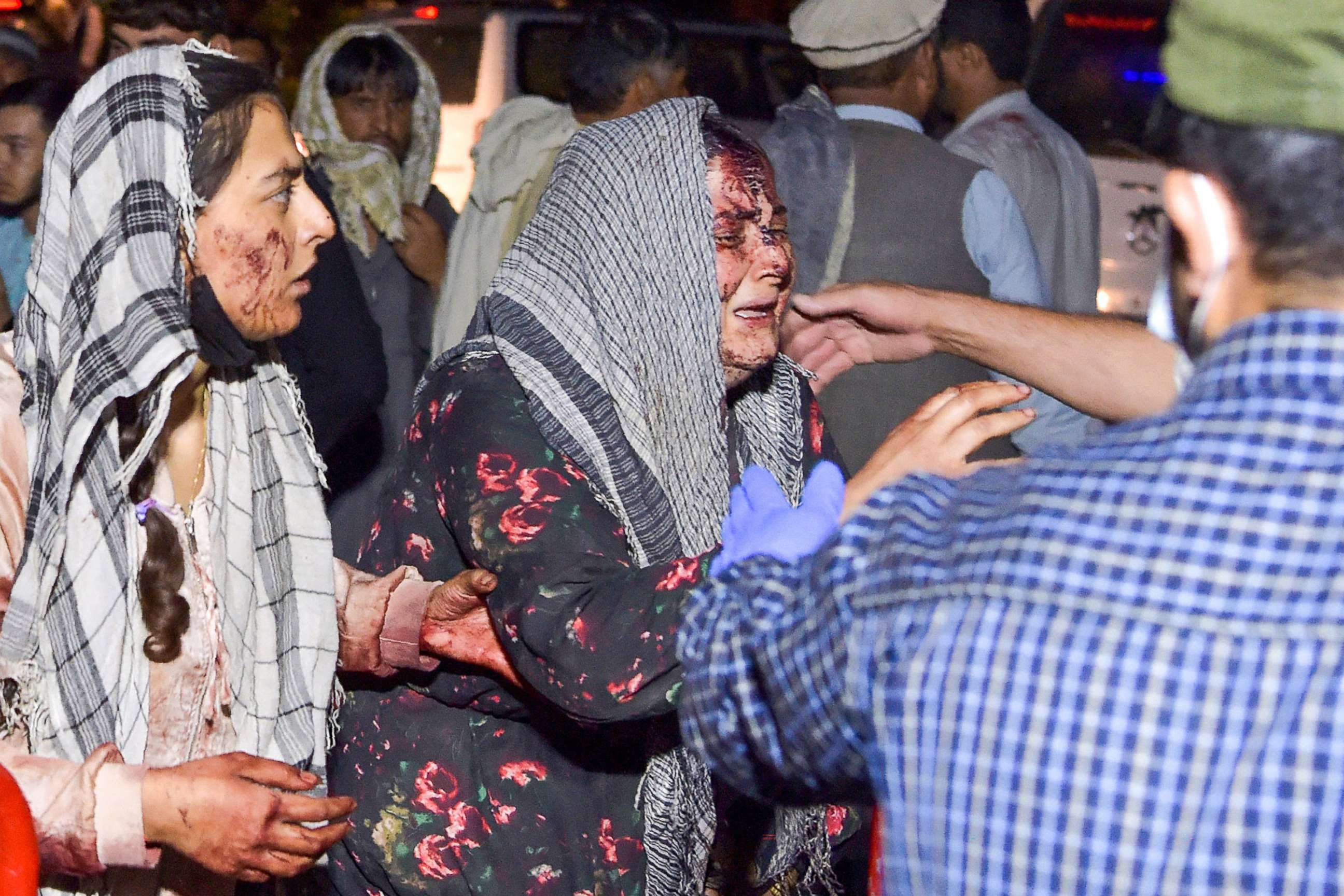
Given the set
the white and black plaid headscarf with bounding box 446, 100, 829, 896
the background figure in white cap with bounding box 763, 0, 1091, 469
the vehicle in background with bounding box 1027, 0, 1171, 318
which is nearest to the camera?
the white and black plaid headscarf with bounding box 446, 100, 829, 896

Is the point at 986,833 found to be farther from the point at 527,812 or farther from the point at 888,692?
the point at 527,812

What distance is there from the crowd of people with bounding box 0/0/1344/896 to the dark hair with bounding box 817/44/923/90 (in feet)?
5.20

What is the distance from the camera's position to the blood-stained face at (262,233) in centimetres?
231

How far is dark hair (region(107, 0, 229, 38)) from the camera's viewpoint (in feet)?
14.7

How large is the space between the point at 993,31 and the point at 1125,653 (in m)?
4.48

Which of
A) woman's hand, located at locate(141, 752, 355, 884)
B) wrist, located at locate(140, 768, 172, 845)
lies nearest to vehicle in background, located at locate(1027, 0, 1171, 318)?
woman's hand, located at locate(141, 752, 355, 884)

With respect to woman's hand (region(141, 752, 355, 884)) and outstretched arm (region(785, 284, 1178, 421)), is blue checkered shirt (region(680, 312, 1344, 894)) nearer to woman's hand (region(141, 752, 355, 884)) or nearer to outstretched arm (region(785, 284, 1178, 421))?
woman's hand (region(141, 752, 355, 884))

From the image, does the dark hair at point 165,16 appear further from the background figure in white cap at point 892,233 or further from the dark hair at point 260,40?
the background figure in white cap at point 892,233

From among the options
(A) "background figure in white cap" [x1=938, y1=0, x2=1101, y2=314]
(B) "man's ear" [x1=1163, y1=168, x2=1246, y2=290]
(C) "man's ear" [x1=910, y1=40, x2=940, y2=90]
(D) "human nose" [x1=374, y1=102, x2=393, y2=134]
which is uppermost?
(B) "man's ear" [x1=1163, y1=168, x2=1246, y2=290]

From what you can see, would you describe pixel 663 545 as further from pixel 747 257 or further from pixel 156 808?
pixel 156 808

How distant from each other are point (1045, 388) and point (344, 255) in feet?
6.61

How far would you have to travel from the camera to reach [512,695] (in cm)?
232

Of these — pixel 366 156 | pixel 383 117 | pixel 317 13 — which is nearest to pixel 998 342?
pixel 366 156

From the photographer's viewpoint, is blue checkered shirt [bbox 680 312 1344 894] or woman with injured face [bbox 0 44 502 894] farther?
woman with injured face [bbox 0 44 502 894]
